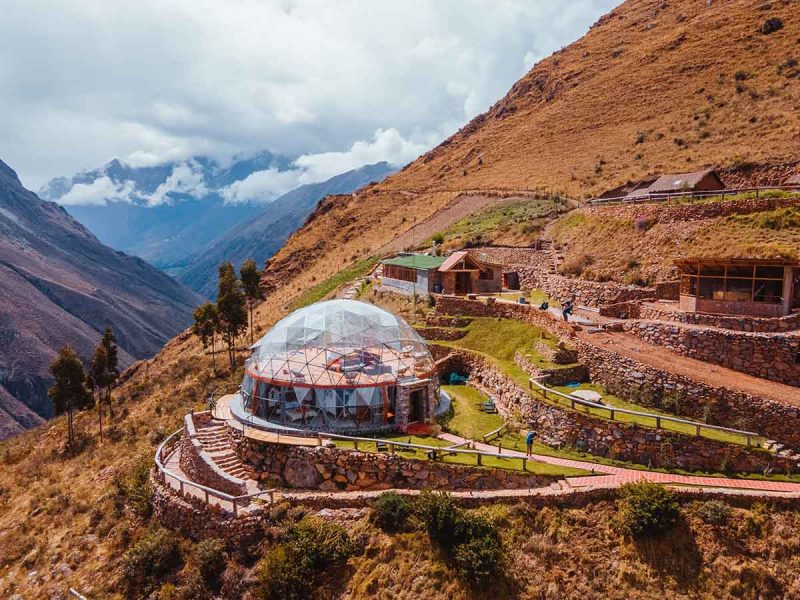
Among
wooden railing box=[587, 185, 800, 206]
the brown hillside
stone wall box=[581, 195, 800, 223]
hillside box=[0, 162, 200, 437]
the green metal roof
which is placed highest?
the brown hillside

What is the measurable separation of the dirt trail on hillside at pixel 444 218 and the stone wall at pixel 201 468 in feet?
133

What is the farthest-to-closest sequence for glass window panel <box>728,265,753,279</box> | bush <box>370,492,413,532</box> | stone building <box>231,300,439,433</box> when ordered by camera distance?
glass window panel <box>728,265,753,279</box>
stone building <box>231,300,439,433</box>
bush <box>370,492,413,532</box>

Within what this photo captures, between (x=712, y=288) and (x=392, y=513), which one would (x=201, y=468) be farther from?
(x=712, y=288)

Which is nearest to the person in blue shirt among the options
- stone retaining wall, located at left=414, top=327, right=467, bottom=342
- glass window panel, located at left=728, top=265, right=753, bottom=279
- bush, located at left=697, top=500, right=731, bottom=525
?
bush, located at left=697, top=500, right=731, bottom=525

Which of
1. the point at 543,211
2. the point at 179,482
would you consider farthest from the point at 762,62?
the point at 179,482

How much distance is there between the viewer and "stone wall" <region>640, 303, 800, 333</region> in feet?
61.6

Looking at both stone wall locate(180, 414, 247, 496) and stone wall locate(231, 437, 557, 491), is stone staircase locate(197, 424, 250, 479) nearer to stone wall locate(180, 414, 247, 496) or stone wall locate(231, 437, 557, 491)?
stone wall locate(180, 414, 247, 496)

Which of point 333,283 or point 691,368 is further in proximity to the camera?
point 333,283

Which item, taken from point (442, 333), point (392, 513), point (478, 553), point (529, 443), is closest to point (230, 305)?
point (442, 333)

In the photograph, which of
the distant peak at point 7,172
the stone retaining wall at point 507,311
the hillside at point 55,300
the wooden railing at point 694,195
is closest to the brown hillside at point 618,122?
the wooden railing at point 694,195

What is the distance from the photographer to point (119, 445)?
27703mm

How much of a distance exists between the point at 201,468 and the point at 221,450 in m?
0.91

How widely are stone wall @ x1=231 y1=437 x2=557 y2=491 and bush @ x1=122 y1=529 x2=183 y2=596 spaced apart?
3.25 meters

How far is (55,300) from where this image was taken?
93.9 metres
